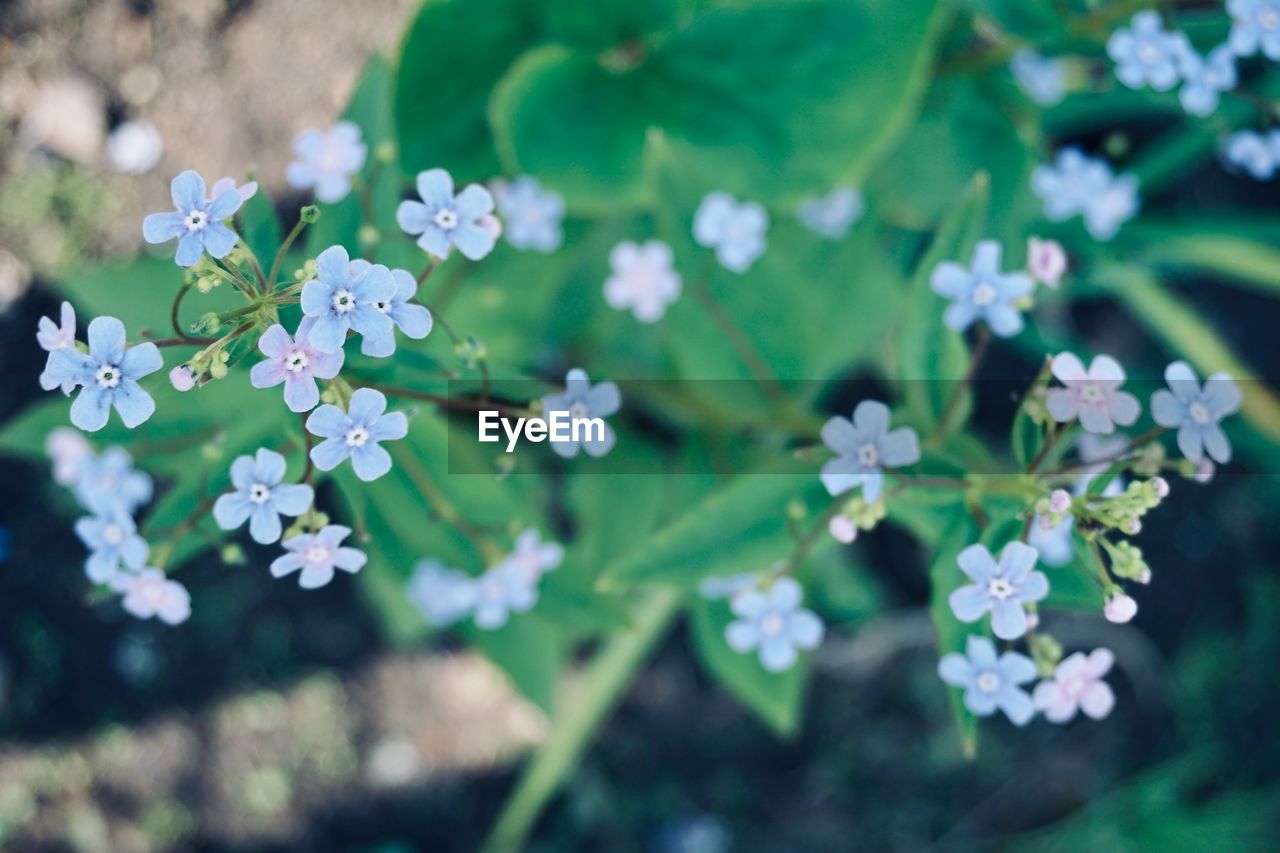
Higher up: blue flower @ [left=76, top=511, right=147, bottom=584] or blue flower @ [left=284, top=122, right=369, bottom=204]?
blue flower @ [left=284, top=122, right=369, bottom=204]

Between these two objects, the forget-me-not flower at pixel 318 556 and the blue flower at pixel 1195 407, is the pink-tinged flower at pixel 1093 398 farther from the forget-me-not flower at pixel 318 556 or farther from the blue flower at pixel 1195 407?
the forget-me-not flower at pixel 318 556

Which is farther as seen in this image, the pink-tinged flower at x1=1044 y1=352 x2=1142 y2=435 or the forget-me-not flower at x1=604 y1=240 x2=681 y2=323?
the forget-me-not flower at x1=604 y1=240 x2=681 y2=323

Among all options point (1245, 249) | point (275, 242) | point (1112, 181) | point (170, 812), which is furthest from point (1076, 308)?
point (170, 812)

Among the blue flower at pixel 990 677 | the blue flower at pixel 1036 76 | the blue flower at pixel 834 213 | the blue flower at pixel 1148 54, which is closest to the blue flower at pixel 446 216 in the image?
the blue flower at pixel 990 677

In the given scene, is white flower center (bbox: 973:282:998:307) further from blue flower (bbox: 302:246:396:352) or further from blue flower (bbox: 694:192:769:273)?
blue flower (bbox: 302:246:396:352)

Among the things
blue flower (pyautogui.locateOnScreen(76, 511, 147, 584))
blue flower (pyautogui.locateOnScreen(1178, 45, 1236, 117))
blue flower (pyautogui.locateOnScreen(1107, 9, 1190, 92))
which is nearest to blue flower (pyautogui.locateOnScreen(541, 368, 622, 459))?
blue flower (pyautogui.locateOnScreen(76, 511, 147, 584))

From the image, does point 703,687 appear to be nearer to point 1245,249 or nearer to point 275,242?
point 1245,249

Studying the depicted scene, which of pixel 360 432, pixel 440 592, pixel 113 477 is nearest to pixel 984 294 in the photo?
pixel 360 432
